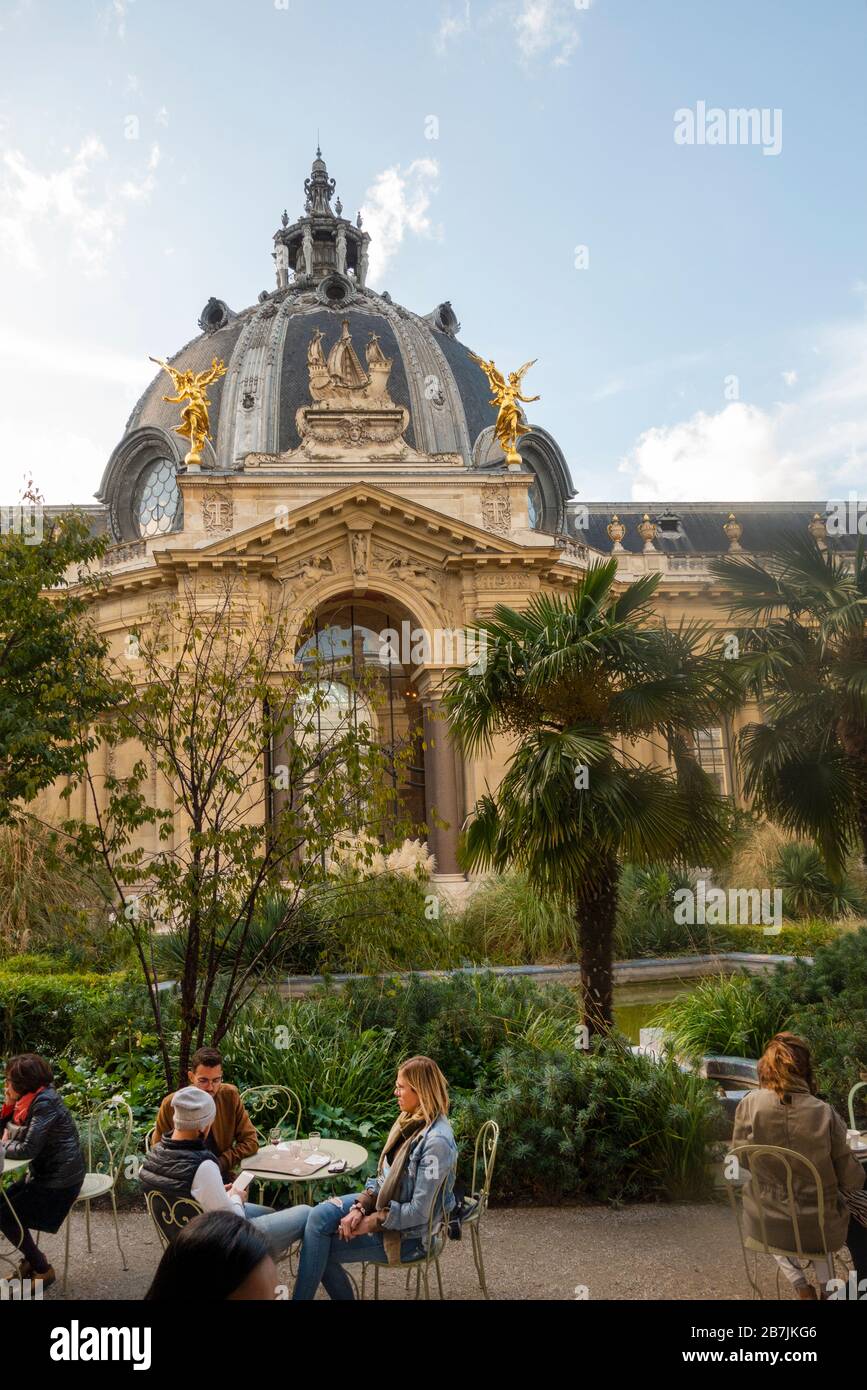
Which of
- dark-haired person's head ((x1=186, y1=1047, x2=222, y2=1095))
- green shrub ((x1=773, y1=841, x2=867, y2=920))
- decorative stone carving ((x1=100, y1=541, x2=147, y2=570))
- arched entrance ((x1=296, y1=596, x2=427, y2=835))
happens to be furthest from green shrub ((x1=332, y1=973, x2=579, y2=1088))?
decorative stone carving ((x1=100, y1=541, x2=147, y2=570))

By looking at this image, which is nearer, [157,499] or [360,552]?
[360,552]

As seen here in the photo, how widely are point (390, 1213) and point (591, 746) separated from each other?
6122 millimetres

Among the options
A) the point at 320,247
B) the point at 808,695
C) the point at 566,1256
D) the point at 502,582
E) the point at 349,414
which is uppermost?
the point at 320,247

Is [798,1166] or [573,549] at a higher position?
[573,549]

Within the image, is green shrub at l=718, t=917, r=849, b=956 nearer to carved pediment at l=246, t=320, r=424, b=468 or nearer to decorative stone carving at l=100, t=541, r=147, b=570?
carved pediment at l=246, t=320, r=424, b=468

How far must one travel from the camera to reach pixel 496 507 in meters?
29.3

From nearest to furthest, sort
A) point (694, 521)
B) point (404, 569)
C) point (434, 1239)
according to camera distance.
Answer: point (434, 1239) < point (404, 569) < point (694, 521)

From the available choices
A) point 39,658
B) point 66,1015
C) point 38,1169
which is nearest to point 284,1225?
point 38,1169

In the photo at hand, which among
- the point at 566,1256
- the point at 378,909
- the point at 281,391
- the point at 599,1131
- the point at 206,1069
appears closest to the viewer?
the point at 206,1069

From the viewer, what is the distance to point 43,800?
80.5 feet

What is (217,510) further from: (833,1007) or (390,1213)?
(390,1213)
